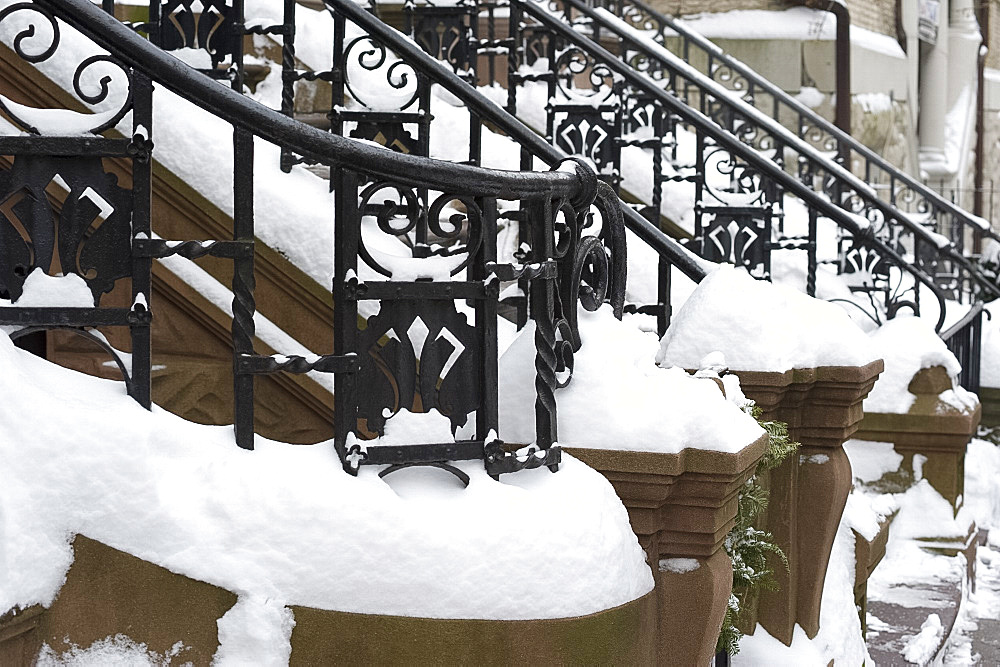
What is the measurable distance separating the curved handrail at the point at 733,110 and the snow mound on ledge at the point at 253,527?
3603 millimetres

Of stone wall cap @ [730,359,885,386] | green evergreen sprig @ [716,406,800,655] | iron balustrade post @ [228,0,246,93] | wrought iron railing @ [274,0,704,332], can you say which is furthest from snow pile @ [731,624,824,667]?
iron balustrade post @ [228,0,246,93]

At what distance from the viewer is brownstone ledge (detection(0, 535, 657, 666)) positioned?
2.72 metres

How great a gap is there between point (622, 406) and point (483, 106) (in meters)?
1.27

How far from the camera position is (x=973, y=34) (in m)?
17.8

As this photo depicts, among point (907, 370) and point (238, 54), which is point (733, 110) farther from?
point (238, 54)

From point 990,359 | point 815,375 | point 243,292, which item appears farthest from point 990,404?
point 243,292

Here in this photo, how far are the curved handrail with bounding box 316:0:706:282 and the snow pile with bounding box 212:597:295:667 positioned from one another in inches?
54.0

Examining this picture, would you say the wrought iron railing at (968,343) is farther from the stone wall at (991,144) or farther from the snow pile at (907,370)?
the stone wall at (991,144)

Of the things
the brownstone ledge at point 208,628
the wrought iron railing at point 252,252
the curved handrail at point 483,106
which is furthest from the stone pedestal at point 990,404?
the brownstone ledge at point 208,628

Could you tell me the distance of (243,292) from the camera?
2826 mm

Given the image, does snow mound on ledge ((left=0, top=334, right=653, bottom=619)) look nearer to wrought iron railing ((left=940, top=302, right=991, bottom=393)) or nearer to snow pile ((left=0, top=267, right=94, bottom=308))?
snow pile ((left=0, top=267, right=94, bottom=308))

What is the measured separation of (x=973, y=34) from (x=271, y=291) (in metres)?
15.9

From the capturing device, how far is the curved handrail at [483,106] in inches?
157

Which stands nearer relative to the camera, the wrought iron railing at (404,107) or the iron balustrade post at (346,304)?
the iron balustrade post at (346,304)
